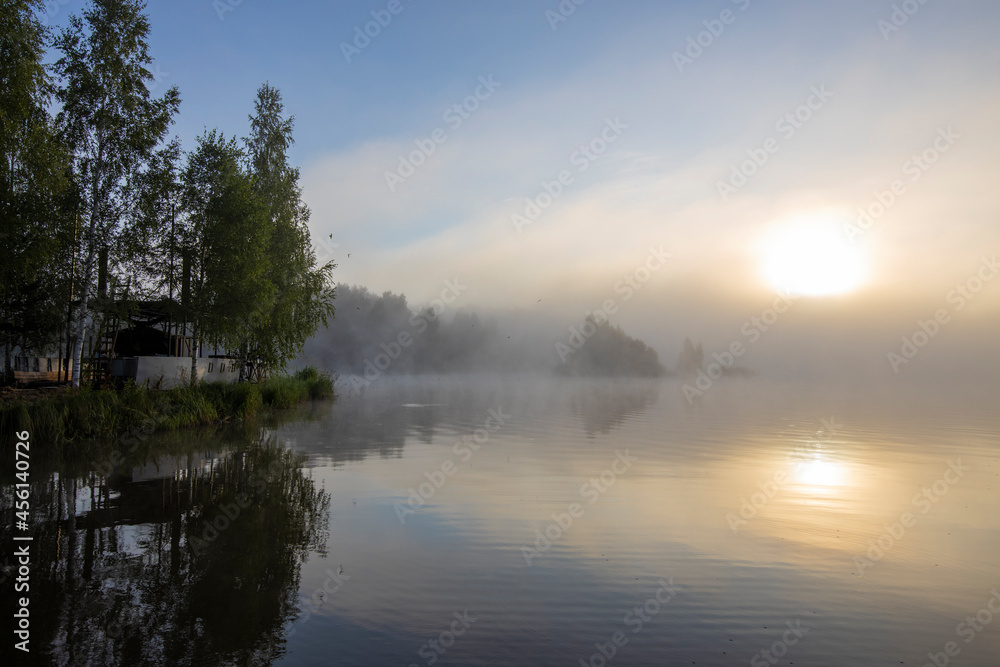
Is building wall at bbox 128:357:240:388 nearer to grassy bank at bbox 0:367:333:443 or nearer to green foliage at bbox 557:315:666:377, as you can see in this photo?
grassy bank at bbox 0:367:333:443

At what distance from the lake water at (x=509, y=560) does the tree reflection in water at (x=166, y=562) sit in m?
0.03

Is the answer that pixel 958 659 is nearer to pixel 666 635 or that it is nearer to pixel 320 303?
pixel 666 635

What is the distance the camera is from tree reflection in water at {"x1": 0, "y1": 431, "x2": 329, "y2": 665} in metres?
5.29

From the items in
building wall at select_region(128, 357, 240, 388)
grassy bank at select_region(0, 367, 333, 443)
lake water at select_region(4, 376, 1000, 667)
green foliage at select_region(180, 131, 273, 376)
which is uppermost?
green foliage at select_region(180, 131, 273, 376)

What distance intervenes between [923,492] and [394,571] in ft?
42.6

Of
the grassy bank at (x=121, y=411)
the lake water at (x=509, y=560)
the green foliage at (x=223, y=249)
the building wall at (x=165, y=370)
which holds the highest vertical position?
the green foliage at (x=223, y=249)

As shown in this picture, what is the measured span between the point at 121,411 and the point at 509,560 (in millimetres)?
16441

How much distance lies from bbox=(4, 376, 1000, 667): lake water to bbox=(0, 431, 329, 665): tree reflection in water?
35mm

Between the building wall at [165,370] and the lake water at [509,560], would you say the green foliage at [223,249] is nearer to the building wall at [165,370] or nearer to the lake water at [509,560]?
the building wall at [165,370]

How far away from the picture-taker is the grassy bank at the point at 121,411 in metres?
16.2

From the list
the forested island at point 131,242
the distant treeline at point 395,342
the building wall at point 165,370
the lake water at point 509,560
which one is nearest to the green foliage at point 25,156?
the forested island at point 131,242

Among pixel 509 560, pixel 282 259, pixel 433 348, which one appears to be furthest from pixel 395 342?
pixel 509 560

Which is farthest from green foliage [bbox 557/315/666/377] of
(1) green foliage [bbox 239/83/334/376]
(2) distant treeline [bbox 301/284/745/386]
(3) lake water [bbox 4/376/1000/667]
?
(3) lake water [bbox 4/376/1000/667]

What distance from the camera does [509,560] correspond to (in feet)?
27.0
